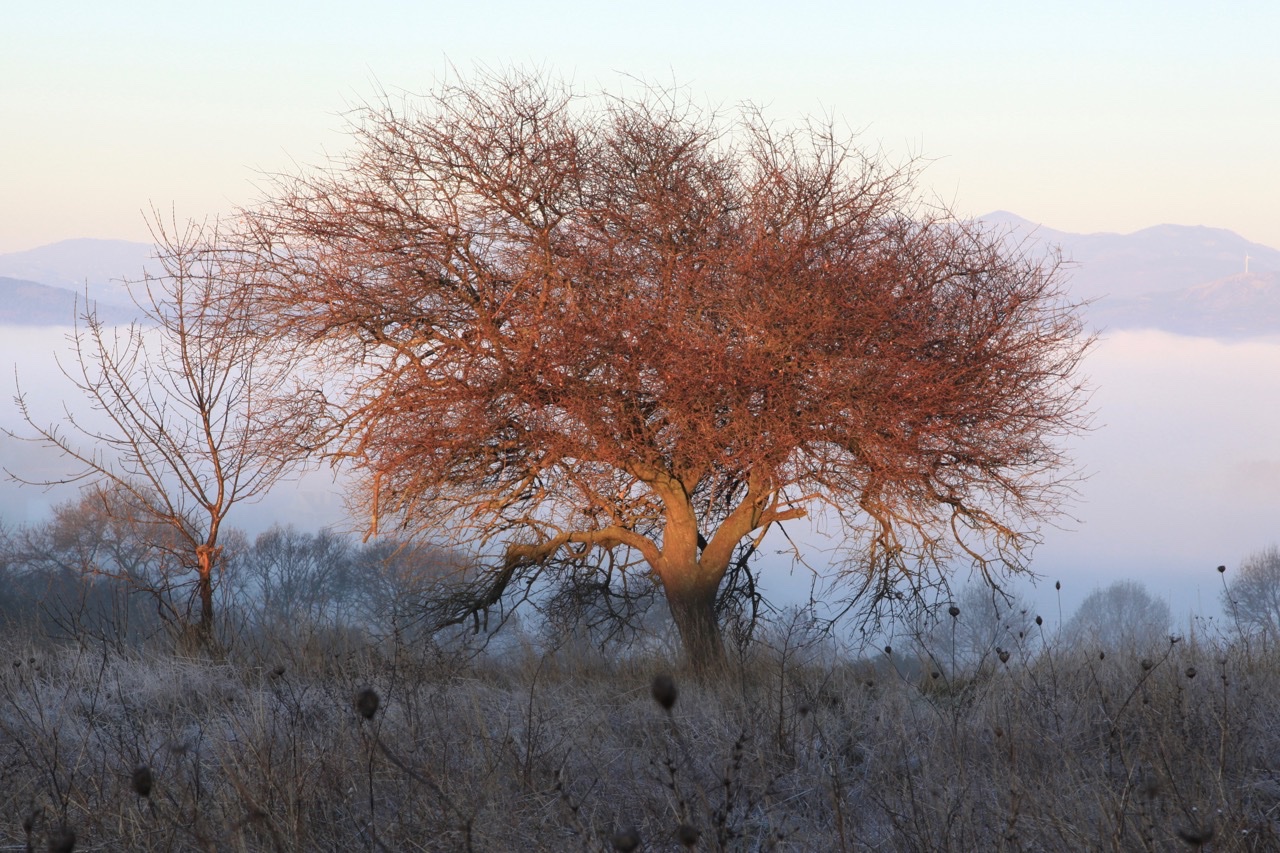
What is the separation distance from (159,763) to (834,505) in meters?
7.13

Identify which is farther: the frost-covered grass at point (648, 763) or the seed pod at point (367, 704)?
the frost-covered grass at point (648, 763)

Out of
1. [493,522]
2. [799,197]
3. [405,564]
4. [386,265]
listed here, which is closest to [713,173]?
[799,197]

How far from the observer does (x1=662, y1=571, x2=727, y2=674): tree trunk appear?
11102mm

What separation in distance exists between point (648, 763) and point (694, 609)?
579cm

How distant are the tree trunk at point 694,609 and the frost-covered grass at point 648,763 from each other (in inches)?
102

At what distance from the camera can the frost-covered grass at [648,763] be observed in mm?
4262

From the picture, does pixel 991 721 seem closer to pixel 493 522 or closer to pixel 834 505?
pixel 834 505

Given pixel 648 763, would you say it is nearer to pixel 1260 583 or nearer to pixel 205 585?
pixel 205 585

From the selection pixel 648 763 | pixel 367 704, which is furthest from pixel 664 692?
pixel 648 763

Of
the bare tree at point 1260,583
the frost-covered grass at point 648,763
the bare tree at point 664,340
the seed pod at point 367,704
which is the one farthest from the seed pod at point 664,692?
the bare tree at point 1260,583

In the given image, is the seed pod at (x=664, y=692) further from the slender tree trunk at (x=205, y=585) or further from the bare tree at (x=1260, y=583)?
the bare tree at (x=1260, y=583)

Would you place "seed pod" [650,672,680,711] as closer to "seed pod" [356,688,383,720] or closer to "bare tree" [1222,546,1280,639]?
"seed pod" [356,688,383,720]

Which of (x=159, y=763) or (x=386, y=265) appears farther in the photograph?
(x=386, y=265)

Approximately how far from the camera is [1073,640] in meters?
9.48
